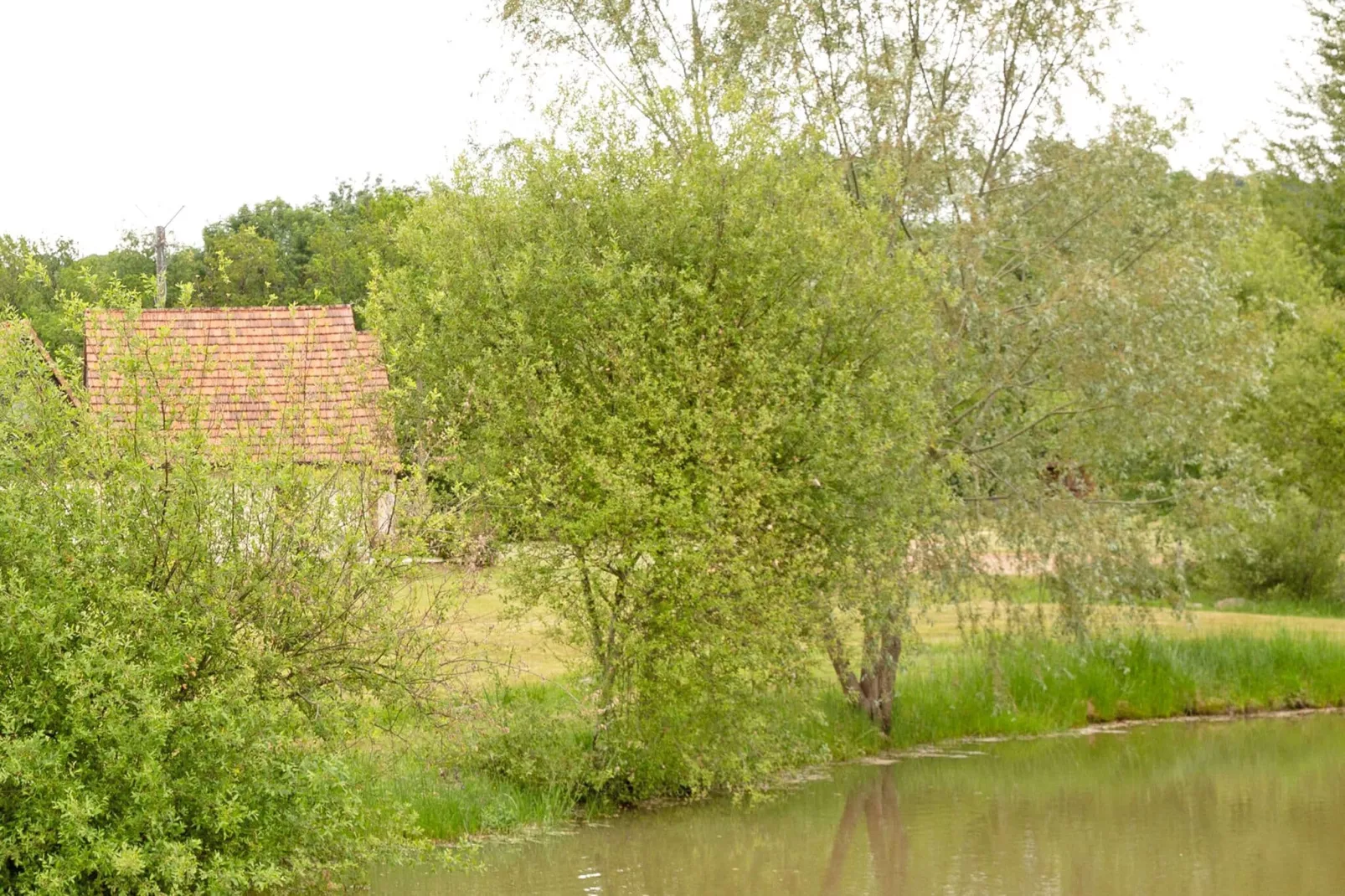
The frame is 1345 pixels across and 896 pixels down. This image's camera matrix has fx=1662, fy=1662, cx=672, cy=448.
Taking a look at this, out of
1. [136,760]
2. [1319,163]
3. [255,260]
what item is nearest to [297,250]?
[255,260]

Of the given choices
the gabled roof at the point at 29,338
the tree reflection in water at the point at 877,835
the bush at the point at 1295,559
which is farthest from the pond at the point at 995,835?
the bush at the point at 1295,559

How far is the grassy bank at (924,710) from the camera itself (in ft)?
47.6

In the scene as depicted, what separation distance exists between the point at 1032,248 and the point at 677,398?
5.52 meters

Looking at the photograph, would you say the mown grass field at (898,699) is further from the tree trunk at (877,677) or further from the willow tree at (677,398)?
the willow tree at (677,398)

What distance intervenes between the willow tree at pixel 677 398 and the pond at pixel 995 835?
113cm

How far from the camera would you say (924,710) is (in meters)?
19.5

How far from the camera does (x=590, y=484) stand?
14922mm

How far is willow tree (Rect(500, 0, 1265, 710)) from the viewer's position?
17812 mm

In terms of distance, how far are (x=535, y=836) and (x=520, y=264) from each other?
514 cm

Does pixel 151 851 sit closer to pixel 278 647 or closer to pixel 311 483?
pixel 278 647

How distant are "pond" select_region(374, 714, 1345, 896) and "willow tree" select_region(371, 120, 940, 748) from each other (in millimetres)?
1128

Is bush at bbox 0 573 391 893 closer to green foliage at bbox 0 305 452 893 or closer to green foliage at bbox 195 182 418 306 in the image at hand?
green foliage at bbox 0 305 452 893

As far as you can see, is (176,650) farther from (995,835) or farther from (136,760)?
(995,835)

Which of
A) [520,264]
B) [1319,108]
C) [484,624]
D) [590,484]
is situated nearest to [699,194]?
[520,264]
